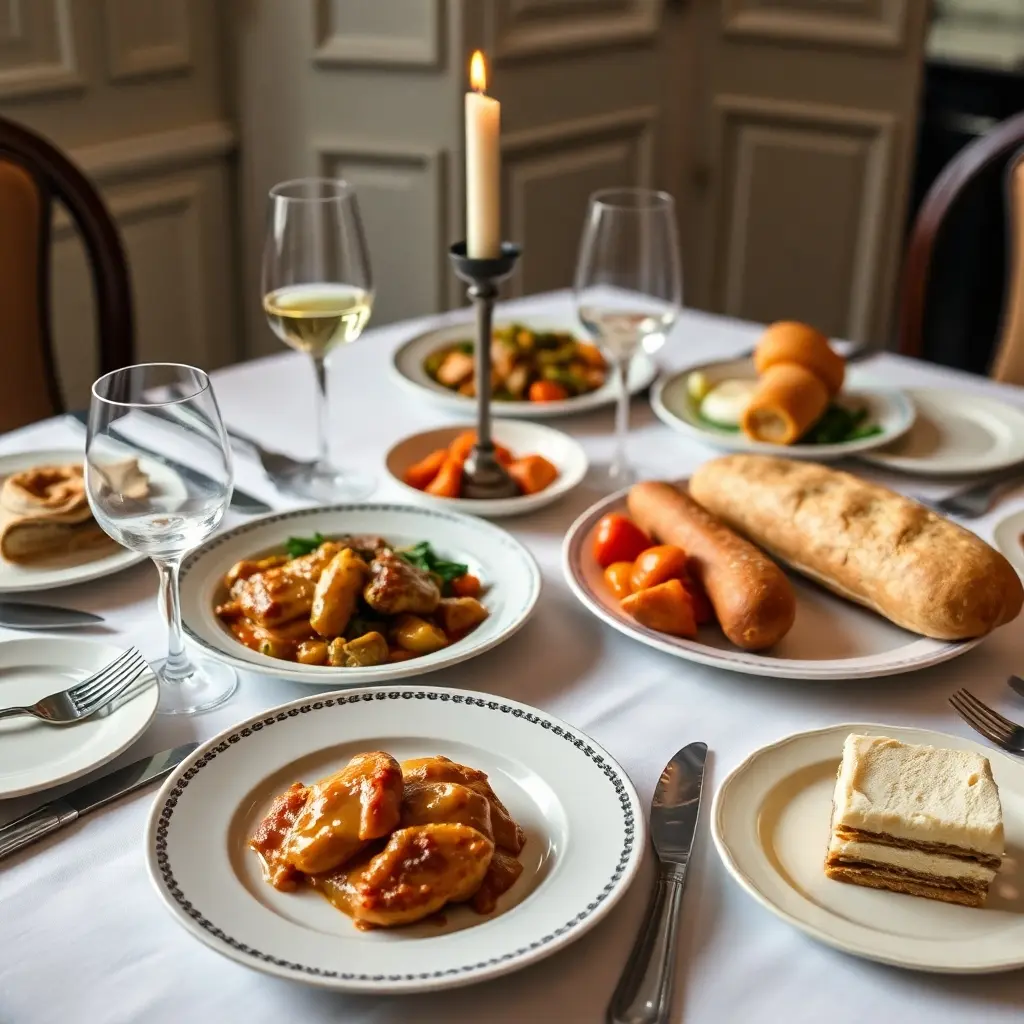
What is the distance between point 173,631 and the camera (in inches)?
39.6

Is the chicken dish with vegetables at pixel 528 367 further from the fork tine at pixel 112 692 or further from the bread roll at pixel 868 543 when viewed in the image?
the fork tine at pixel 112 692

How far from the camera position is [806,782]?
88 cm

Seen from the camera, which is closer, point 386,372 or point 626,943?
point 626,943

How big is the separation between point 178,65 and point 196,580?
7.42 ft

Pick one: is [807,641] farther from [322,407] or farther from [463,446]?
[322,407]

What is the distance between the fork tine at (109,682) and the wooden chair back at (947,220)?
1.48 meters

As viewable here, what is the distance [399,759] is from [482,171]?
0.63 meters

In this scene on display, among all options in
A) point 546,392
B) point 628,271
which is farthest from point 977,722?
point 546,392

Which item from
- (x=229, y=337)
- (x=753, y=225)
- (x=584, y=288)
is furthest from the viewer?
(x=753, y=225)

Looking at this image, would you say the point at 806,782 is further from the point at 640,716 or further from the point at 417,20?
the point at 417,20

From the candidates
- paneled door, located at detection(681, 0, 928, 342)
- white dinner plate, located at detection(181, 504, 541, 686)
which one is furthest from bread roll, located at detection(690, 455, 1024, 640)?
paneled door, located at detection(681, 0, 928, 342)

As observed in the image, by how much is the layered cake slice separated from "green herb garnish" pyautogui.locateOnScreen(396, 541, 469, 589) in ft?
1.46

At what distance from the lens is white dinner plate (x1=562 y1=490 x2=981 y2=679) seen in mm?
1003

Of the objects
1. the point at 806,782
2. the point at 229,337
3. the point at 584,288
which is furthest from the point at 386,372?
the point at 229,337
